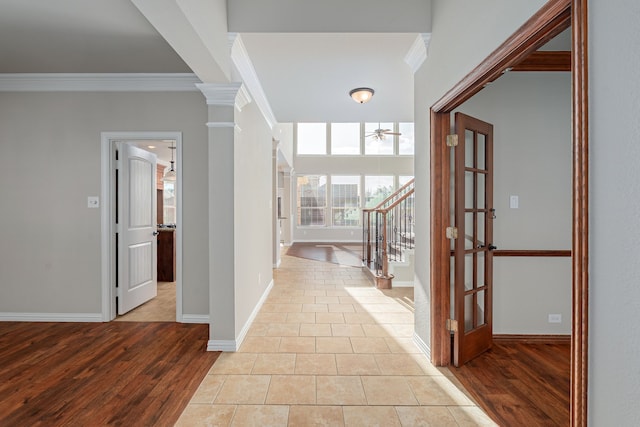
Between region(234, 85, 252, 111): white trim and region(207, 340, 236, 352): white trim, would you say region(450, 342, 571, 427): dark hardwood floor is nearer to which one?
region(207, 340, 236, 352): white trim

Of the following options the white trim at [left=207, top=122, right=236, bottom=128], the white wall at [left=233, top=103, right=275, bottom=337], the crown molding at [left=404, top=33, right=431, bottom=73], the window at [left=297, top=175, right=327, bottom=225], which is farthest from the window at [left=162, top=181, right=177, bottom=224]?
the crown molding at [left=404, top=33, right=431, bottom=73]

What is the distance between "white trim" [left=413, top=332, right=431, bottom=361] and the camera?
2665 millimetres

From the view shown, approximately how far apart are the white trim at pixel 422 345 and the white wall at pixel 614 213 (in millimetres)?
1576

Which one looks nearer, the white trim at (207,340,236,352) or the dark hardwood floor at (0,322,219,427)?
the dark hardwood floor at (0,322,219,427)

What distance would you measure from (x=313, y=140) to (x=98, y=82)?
8540 mm

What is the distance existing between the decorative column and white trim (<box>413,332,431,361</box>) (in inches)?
62.6

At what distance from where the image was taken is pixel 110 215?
11.9 ft

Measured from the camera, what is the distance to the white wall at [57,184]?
3566 millimetres

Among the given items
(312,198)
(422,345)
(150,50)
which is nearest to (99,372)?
(422,345)

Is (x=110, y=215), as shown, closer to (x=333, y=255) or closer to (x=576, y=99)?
(x=576, y=99)

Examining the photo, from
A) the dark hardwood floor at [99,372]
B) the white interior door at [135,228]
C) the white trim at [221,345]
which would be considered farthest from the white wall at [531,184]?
the white interior door at [135,228]

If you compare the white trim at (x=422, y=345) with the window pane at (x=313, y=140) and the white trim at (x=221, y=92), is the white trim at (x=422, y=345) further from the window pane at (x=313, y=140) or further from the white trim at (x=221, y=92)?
the window pane at (x=313, y=140)

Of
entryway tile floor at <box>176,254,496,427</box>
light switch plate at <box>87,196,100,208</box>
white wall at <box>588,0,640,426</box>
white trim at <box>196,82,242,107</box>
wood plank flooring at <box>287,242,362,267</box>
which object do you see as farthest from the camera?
wood plank flooring at <box>287,242,362,267</box>

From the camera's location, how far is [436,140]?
2549 mm
